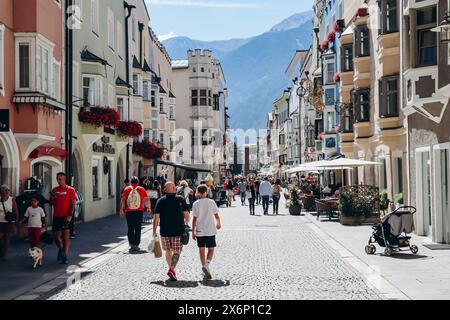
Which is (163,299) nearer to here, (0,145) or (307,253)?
(307,253)

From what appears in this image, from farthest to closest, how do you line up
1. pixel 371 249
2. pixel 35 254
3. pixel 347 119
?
1. pixel 347 119
2. pixel 371 249
3. pixel 35 254

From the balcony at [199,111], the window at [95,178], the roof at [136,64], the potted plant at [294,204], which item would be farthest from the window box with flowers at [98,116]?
the balcony at [199,111]

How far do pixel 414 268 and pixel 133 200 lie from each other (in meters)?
7.08

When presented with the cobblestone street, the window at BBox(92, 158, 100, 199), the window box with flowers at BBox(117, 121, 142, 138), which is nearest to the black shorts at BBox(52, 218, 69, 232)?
the cobblestone street

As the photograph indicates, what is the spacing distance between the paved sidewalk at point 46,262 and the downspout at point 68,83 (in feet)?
7.70

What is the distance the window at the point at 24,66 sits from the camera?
794 inches

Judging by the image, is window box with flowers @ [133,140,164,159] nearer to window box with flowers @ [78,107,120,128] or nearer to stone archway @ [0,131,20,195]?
window box with flowers @ [78,107,120,128]

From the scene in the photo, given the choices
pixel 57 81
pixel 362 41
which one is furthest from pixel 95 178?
pixel 362 41

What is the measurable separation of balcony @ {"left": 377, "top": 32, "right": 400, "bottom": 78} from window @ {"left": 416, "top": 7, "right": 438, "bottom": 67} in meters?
4.65

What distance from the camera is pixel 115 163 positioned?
35594mm

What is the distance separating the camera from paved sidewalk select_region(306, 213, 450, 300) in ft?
37.1

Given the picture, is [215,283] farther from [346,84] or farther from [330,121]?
[330,121]

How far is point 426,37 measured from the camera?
20.0 metres

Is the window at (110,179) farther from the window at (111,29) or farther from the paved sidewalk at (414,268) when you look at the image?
the paved sidewalk at (414,268)
